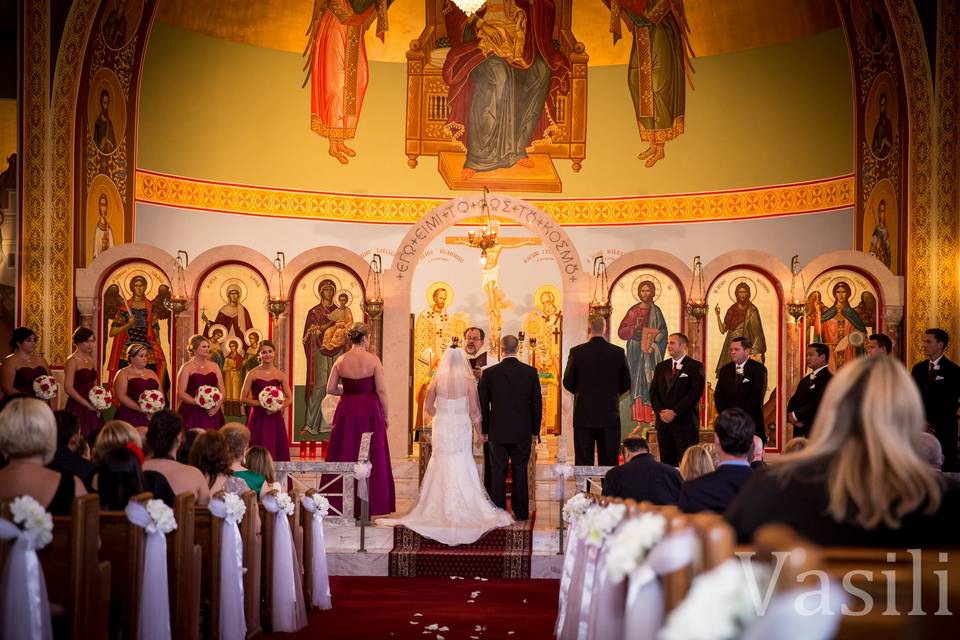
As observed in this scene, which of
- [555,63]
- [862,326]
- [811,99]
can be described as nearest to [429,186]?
[555,63]

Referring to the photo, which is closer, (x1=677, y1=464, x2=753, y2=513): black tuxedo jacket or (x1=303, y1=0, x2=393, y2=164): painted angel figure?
(x1=677, y1=464, x2=753, y2=513): black tuxedo jacket

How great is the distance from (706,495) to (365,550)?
5.24 meters

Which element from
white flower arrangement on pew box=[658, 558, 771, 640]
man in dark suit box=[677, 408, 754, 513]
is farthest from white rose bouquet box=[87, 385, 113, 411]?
white flower arrangement on pew box=[658, 558, 771, 640]

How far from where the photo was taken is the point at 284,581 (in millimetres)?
7117

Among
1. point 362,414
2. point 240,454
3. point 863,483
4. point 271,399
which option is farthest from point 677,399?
point 863,483

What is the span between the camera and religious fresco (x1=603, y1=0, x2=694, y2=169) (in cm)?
1759

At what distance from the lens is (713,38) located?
17.5 metres

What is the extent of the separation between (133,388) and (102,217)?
3.99 m

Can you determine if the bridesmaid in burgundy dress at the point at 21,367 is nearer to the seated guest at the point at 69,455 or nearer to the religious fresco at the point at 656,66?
the seated guest at the point at 69,455

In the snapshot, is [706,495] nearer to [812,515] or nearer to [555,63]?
[812,515]

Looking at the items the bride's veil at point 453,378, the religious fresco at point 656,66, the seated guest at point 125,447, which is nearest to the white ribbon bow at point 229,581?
the seated guest at point 125,447

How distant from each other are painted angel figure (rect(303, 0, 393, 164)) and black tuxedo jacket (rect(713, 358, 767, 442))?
28.6ft

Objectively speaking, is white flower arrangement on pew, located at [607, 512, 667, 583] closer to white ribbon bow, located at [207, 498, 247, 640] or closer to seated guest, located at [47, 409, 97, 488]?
white ribbon bow, located at [207, 498, 247, 640]

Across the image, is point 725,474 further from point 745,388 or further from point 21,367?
point 21,367
